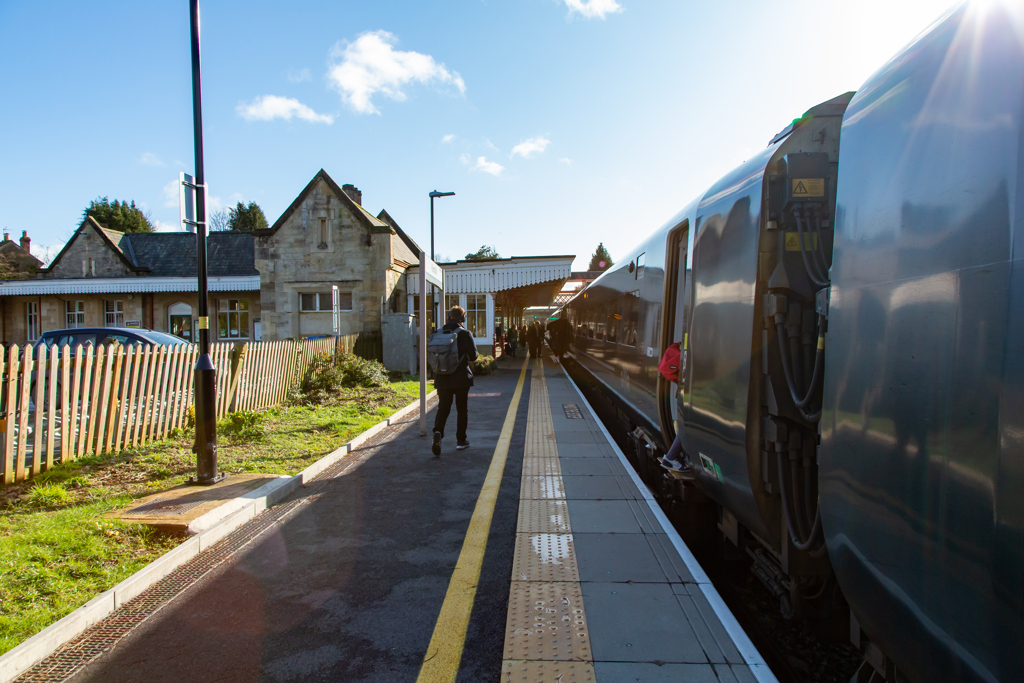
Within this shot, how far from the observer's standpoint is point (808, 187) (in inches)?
112

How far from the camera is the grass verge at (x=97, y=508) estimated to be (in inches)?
127

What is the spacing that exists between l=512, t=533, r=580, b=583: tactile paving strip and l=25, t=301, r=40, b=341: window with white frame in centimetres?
3513

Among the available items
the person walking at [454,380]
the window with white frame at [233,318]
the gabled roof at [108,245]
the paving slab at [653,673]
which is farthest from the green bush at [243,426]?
the gabled roof at [108,245]

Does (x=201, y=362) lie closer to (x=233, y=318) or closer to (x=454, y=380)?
(x=454, y=380)

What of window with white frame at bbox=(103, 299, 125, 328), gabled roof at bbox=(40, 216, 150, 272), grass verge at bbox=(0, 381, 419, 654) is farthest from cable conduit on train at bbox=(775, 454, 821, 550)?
gabled roof at bbox=(40, 216, 150, 272)

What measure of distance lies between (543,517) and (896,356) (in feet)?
11.1

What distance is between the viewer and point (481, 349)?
67.4 ft

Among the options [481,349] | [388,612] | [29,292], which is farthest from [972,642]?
[29,292]

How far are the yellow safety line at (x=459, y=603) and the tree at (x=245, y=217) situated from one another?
76.7 metres

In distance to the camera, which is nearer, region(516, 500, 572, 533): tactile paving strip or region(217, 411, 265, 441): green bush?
region(516, 500, 572, 533): tactile paving strip

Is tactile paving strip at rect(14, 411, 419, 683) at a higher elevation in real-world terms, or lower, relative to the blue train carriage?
lower

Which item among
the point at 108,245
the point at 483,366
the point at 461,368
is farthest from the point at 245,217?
the point at 461,368

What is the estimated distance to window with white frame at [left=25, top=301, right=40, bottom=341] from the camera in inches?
1155

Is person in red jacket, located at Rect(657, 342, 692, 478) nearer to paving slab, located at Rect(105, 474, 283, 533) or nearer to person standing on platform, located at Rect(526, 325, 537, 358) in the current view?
paving slab, located at Rect(105, 474, 283, 533)
